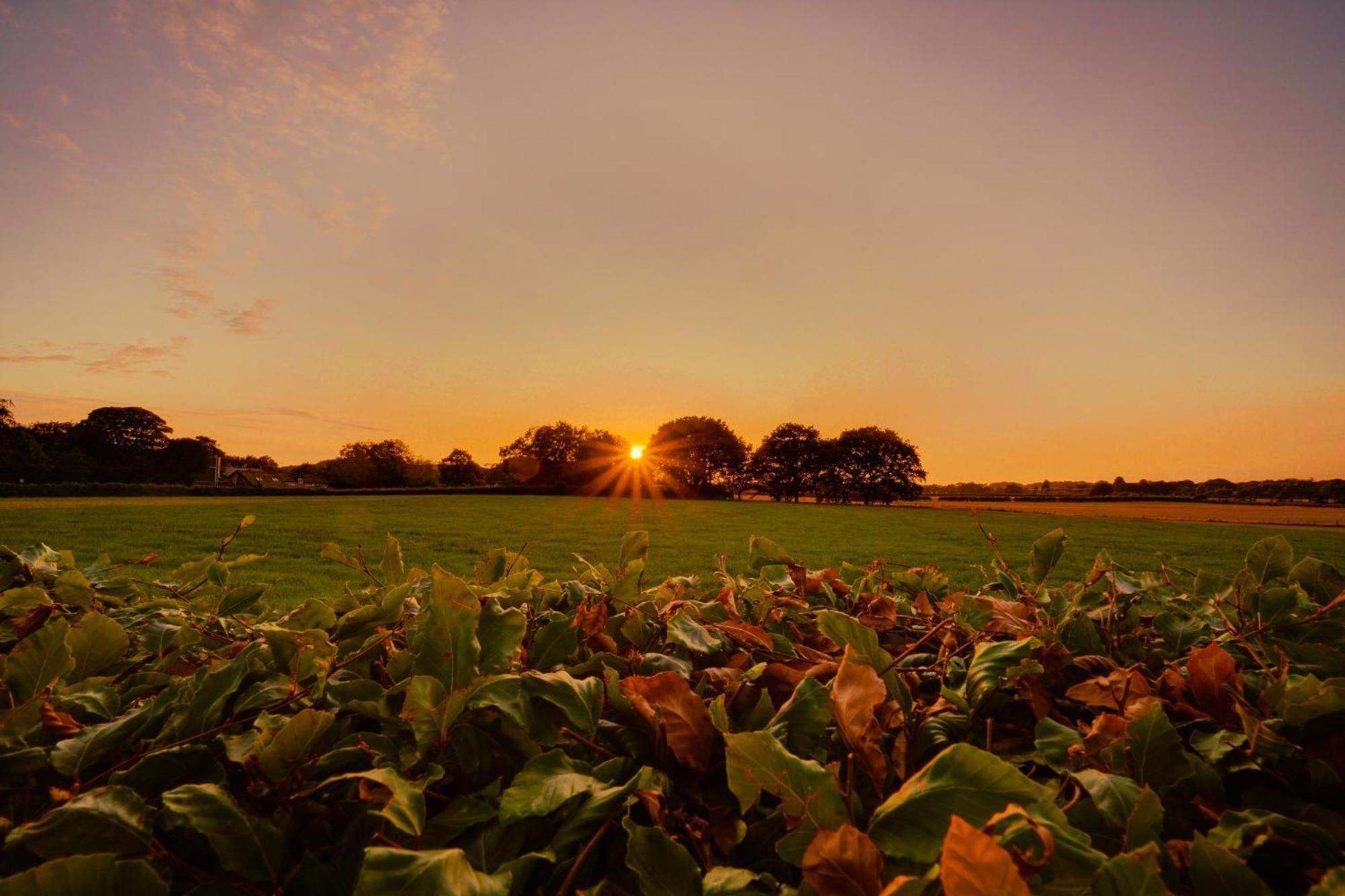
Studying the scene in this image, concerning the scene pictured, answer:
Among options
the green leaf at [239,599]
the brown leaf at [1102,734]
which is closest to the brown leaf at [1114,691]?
the brown leaf at [1102,734]

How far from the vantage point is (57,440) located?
106 meters

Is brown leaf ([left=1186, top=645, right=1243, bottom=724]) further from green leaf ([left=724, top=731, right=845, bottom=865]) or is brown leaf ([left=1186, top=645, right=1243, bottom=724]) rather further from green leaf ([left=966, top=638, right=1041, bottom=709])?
green leaf ([left=724, top=731, right=845, bottom=865])

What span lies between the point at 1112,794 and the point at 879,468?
10437 cm

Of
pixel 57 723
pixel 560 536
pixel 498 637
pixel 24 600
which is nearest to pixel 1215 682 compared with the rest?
pixel 498 637

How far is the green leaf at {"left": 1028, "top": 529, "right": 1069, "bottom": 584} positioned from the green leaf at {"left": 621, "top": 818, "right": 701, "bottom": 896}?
4.57 ft

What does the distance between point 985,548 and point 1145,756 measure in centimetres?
2988

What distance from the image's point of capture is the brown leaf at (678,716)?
1.00 meters

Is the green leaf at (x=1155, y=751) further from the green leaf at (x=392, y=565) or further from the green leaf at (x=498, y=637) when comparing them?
the green leaf at (x=392, y=565)

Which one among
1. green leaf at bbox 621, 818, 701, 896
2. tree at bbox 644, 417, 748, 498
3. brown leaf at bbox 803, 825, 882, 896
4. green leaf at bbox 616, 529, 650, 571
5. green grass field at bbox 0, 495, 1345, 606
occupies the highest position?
tree at bbox 644, 417, 748, 498

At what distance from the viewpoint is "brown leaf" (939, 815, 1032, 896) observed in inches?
23.2

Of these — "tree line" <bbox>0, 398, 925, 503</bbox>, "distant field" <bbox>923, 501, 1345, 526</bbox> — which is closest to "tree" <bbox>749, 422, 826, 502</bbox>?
"tree line" <bbox>0, 398, 925, 503</bbox>

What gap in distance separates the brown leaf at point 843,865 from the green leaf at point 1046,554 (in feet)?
4.28

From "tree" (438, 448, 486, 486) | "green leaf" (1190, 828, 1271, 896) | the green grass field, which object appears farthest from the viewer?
"tree" (438, 448, 486, 486)

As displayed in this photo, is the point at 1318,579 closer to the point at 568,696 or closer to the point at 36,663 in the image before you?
the point at 568,696
